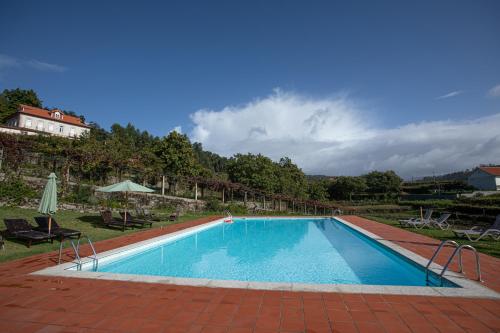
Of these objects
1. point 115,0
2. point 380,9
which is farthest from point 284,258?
point 115,0

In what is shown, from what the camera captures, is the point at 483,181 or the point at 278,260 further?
the point at 483,181

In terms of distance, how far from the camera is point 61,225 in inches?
419

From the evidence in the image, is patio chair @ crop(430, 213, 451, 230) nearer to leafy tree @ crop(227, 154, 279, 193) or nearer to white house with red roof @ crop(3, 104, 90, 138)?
leafy tree @ crop(227, 154, 279, 193)

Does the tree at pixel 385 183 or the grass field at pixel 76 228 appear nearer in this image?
the grass field at pixel 76 228

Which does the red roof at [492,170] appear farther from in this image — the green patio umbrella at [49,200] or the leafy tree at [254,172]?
the green patio umbrella at [49,200]

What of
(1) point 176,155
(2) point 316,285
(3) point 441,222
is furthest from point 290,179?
(2) point 316,285

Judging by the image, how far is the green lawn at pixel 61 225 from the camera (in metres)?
6.77

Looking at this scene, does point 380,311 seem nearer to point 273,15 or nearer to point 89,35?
point 273,15

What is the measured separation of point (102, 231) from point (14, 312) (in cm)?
755

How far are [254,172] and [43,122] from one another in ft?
124

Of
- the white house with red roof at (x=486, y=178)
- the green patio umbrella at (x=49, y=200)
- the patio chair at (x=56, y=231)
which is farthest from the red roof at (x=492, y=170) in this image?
the green patio umbrella at (x=49, y=200)

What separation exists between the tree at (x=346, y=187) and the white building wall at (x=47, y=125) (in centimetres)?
4930

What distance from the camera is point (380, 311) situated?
3.56m

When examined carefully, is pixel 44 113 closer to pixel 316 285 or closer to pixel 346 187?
pixel 316 285
